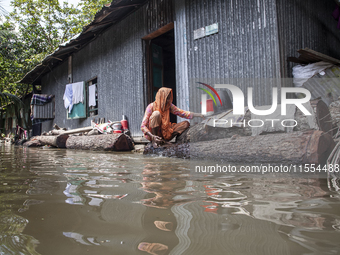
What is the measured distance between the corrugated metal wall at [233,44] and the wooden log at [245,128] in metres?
1.20

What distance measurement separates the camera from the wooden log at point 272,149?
235 centimetres

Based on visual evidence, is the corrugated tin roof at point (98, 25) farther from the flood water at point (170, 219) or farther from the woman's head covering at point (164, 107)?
the flood water at point (170, 219)

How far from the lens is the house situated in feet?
15.0

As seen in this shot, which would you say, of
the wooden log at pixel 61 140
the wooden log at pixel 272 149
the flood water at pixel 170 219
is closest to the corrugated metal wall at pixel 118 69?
the wooden log at pixel 61 140

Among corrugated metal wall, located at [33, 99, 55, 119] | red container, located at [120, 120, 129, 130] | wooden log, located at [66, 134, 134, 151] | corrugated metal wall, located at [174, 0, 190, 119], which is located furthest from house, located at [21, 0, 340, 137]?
corrugated metal wall, located at [33, 99, 55, 119]

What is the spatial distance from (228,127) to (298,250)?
3.18m

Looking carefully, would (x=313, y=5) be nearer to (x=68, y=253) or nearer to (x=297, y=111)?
(x=297, y=111)

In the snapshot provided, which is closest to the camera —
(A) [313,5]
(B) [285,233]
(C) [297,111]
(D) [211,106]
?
(B) [285,233]

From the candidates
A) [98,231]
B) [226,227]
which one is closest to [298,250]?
[226,227]

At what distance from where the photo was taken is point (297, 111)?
9.82 ft

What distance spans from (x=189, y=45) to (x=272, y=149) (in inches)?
149

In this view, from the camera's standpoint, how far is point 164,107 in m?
4.71

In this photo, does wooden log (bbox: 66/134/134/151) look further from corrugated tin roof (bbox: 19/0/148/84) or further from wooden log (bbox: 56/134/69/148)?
corrugated tin roof (bbox: 19/0/148/84)

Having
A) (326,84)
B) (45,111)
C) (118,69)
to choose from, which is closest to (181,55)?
(118,69)
